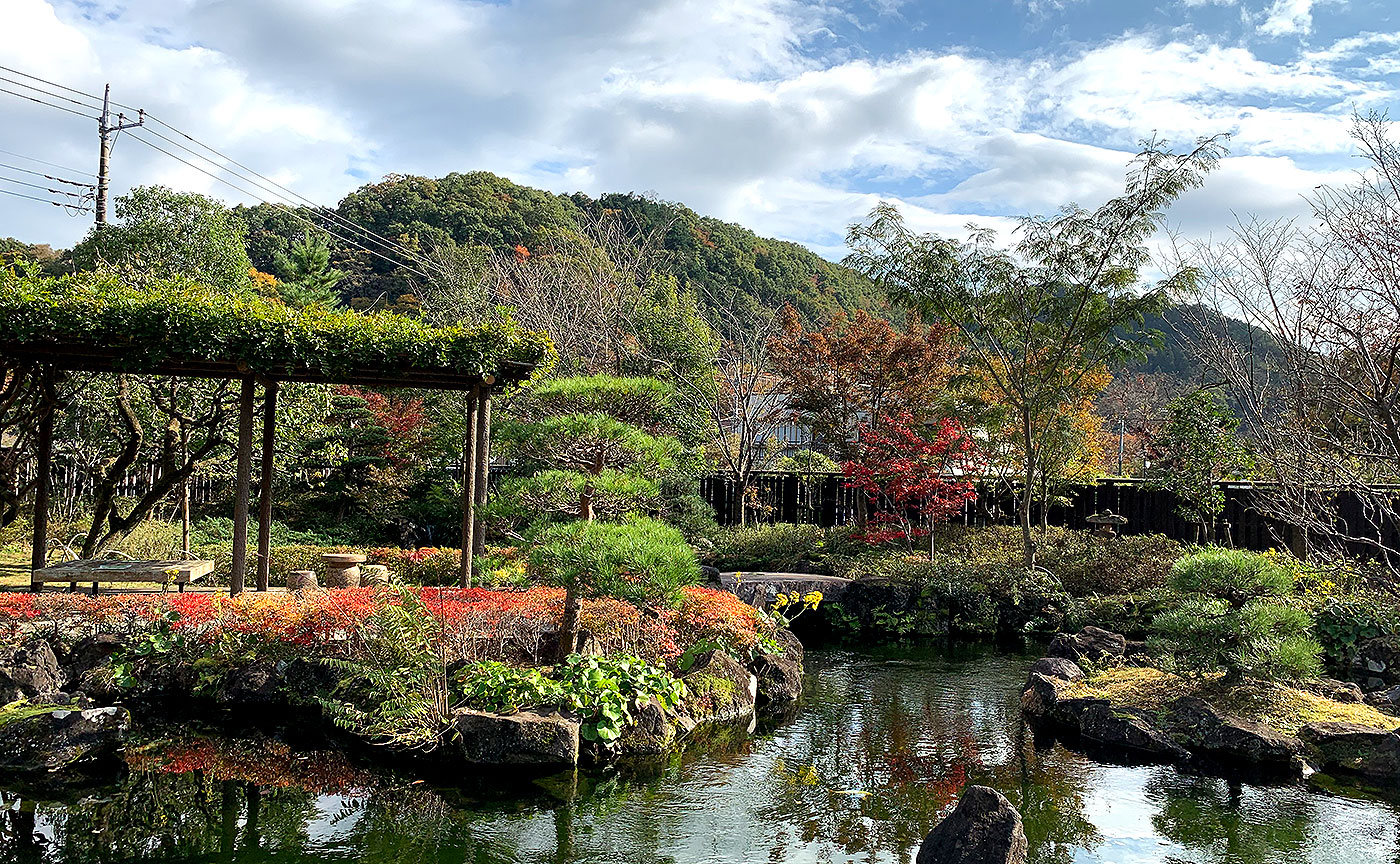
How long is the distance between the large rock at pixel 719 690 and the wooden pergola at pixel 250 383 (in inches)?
95.4

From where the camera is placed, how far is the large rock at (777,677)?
7207 millimetres

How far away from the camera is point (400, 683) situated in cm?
574

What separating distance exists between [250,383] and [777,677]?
→ 5027 millimetres

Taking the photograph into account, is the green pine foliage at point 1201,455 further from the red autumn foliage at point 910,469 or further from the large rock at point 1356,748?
the large rock at point 1356,748

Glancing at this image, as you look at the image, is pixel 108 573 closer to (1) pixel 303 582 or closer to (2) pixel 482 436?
(1) pixel 303 582

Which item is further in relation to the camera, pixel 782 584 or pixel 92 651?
pixel 782 584

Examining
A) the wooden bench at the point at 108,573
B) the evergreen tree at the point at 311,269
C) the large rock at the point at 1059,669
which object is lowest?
the large rock at the point at 1059,669

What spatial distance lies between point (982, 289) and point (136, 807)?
10.3 meters

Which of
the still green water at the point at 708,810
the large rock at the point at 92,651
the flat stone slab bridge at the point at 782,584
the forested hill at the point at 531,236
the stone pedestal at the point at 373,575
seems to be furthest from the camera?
the forested hill at the point at 531,236

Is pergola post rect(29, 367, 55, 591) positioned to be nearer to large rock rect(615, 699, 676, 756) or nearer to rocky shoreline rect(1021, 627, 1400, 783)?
large rock rect(615, 699, 676, 756)

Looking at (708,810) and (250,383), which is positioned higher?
(250,383)

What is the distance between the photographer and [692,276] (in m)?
25.7

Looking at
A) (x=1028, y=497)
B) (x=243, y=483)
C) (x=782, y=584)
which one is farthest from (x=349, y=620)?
(x=1028, y=497)

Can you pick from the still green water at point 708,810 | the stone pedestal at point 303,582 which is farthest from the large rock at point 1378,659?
the stone pedestal at point 303,582
